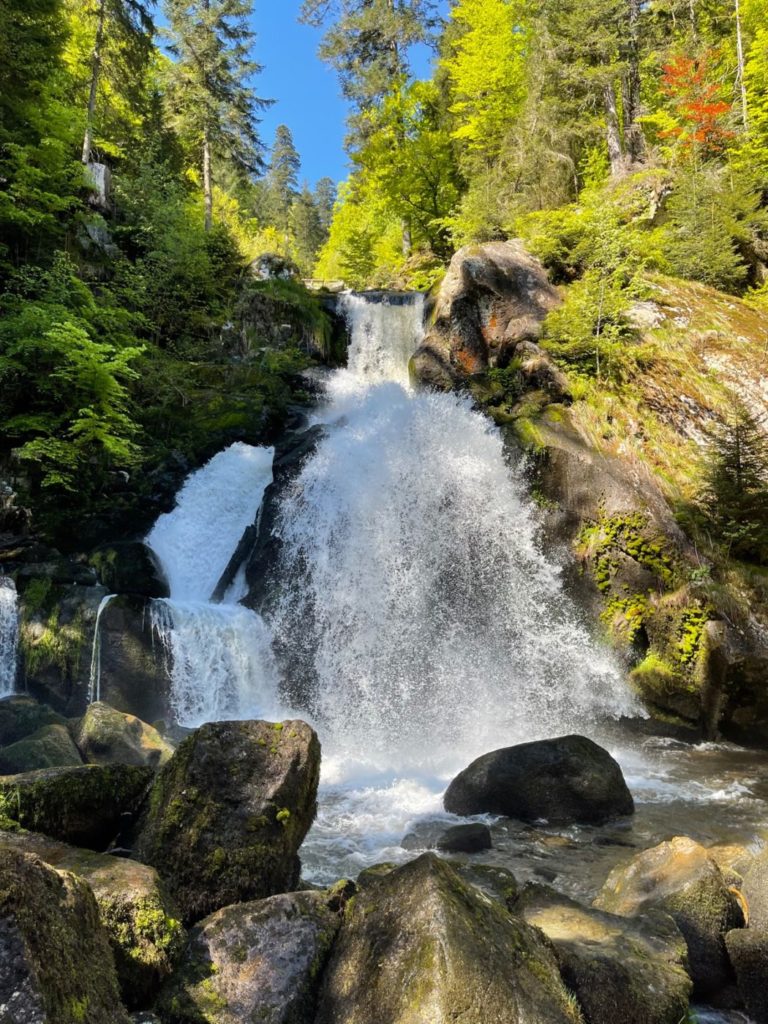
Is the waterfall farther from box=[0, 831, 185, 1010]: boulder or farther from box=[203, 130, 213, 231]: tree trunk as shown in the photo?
box=[203, 130, 213, 231]: tree trunk

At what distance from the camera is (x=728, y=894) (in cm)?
469

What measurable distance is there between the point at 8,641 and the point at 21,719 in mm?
2712

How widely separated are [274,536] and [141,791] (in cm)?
937

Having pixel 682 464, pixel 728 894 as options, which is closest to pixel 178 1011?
pixel 728 894

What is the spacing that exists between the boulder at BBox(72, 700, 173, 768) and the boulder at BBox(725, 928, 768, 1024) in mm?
6591

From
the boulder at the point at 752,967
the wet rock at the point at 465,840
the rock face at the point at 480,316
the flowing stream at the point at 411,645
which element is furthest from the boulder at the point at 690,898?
the rock face at the point at 480,316

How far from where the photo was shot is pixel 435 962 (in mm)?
2793

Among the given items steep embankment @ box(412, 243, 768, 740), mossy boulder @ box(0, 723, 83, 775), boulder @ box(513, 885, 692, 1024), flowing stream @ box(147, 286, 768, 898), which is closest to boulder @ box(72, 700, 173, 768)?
mossy boulder @ box(0, 723, 83, 775)

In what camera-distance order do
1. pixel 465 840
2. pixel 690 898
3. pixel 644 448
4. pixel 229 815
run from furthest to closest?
pixel 644 448
pixel 465 840
pixel 690 898
pixel 229 815

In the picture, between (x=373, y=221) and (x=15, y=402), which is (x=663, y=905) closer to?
(x=15, y=402)

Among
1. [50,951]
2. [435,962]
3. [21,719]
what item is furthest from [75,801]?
→ [21,719]

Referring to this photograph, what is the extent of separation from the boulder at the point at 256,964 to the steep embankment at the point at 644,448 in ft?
30.6

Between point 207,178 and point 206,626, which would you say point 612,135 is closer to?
point 207,178

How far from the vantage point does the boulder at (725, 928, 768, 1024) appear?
3.97 m
